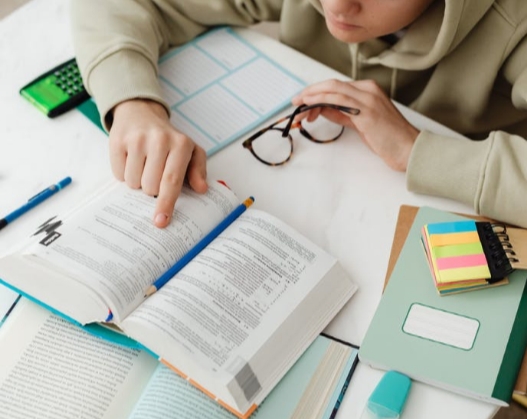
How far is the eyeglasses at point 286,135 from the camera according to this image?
0.93 meters

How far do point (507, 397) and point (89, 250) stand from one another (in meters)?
0.47

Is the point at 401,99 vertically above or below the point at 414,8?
below

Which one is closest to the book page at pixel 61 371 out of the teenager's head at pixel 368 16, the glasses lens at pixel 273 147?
the glasses lens at pixel 273 147

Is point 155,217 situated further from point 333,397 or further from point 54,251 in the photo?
point 333,397

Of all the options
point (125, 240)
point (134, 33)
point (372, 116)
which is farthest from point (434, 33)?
point (125, 240)

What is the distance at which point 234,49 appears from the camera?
3.53ft

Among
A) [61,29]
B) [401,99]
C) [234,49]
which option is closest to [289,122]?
[234,49]

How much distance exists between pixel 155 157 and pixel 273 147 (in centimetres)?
19

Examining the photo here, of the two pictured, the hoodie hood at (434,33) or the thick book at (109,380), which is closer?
the thick book at (109,380)

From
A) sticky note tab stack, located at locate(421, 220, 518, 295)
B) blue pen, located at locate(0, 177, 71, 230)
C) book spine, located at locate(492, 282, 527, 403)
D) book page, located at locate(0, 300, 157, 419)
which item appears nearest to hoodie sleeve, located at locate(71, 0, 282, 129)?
blue pen, located at locate(0, 177, 71, 230)

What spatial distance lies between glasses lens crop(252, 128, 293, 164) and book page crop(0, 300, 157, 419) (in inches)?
13.5

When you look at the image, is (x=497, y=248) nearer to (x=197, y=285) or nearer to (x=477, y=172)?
(x=477, y=172)

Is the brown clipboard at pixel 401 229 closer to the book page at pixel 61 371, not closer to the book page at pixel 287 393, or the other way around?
the book page at pixel 287 393

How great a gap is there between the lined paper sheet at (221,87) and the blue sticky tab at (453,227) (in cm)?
32
